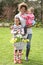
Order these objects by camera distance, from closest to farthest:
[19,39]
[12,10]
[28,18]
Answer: [19,39], [28,18], [12,10]

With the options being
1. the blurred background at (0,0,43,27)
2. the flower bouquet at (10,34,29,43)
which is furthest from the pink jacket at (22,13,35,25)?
the blurred background at (0,0,43,27)

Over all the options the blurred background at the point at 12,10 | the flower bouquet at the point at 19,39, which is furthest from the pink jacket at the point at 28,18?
the blurred background at the point at 12,10

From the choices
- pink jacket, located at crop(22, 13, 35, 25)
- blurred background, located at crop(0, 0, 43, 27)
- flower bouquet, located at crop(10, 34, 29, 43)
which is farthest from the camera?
blurred background, located at crop(0, 0, 43, 27)

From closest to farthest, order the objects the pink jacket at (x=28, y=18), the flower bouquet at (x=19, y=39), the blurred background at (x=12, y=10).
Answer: the flower bouquet at (x=19, y=39) → the pink jacket at (x=28, y=18) → the blurred background at (x=12, y=10)

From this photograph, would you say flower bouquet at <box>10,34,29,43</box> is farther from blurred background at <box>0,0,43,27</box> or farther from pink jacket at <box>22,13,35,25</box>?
blurred background at <box>0,0,43,27</box>

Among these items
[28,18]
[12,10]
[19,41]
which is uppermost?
[28,18]

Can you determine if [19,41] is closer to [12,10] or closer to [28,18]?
[28,18]

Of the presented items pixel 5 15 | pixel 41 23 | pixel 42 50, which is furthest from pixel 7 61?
pixel 5 15

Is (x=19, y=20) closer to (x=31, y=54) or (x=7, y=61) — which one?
(x=7, y=61)

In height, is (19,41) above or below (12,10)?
above

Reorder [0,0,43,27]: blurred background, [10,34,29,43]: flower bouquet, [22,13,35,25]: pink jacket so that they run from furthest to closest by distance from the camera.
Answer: [0,0,43,27]: blurred background, [22,13,35,25]: pink jacket, [10,34,29,43]: flower bouquet

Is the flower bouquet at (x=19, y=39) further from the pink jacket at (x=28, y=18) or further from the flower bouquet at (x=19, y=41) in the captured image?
the pink jacket at (x=28, y=18)

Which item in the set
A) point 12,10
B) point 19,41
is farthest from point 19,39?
point 12,10

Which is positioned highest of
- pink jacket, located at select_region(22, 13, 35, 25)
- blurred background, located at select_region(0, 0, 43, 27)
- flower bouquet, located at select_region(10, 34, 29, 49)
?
pink jacket, located at select_region(22, 13, 35, 25)
